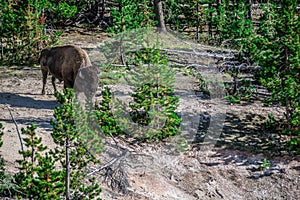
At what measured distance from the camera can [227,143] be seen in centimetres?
1225

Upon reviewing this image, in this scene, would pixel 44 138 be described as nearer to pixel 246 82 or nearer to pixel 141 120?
pixel 141 120

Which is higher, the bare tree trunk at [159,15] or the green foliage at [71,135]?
the bare tree trunk at [159,15]

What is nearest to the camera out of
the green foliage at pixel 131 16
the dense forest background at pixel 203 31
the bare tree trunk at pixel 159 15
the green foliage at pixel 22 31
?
the dense forest background at pixel 203 31

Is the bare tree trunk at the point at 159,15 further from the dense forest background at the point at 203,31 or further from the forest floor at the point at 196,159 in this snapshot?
the forest floor at the point at 196,159

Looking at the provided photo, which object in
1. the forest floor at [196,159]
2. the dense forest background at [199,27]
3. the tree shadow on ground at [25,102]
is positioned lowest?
the forest floor at [196,159]

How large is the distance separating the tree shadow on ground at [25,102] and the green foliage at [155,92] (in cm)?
277

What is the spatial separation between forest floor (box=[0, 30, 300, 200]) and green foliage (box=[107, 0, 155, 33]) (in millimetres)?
3496

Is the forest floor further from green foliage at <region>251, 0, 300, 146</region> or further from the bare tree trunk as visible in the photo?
the bare tree trunk

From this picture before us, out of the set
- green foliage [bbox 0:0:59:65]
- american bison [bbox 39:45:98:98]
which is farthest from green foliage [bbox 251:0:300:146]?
green foliage [bbox 0:0:59:65]

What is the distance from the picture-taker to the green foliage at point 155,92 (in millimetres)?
11258

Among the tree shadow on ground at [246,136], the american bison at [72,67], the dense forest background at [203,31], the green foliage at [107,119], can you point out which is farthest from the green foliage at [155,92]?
the tree shadow on ground at [246,136]

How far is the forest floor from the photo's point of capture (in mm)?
10375

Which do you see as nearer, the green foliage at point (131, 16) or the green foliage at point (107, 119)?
the green foliage at point (107, 119)

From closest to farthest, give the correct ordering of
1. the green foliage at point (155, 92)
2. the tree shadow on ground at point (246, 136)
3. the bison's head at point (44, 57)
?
the green foliage at point (155, 92) → the tree shadow on ground at point (246, 136) → the bison's head at point (44, 57)
